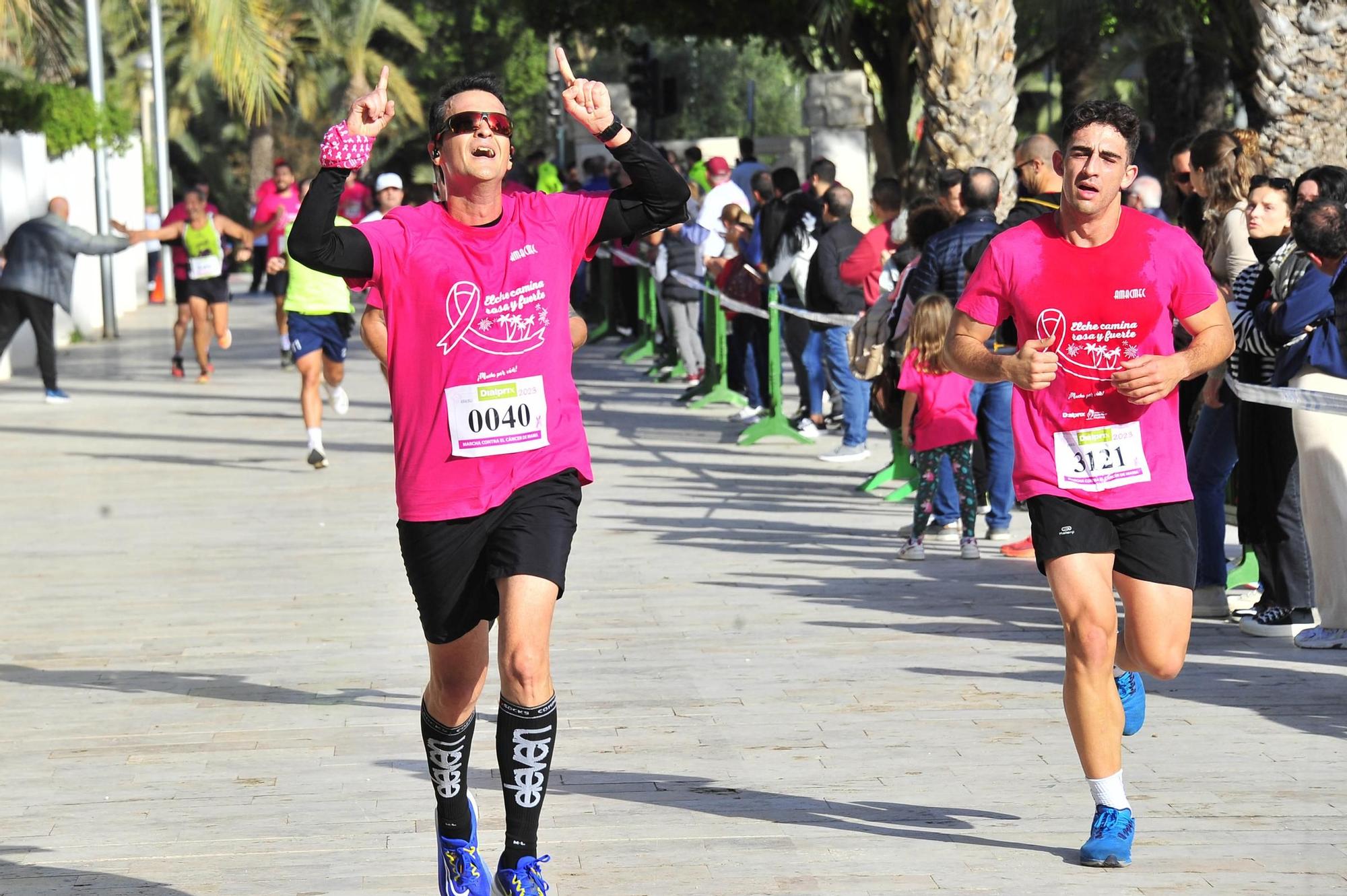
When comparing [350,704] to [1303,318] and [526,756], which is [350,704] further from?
[1303,318]

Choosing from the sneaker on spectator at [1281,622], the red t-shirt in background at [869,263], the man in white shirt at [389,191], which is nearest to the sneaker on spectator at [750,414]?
the red t-shirt in background at [869,263]

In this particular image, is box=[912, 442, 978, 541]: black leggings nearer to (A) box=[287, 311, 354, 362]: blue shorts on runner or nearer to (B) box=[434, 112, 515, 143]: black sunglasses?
(A) box=[287, 311, 354, 362]: blue shorts on runner

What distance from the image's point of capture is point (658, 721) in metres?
6.95

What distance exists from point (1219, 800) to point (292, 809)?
2667mm

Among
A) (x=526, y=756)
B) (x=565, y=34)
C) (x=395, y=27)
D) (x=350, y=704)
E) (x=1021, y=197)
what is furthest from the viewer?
(x=395, y=27)

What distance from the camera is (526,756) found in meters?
4.82

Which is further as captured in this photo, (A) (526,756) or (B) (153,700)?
(B) (153,700)

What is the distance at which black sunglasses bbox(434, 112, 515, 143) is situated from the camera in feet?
16.0

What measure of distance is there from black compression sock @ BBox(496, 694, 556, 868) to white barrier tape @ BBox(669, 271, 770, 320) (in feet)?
35.9

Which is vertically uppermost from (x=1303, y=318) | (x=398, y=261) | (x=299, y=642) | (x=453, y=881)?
(x=398, y=261)

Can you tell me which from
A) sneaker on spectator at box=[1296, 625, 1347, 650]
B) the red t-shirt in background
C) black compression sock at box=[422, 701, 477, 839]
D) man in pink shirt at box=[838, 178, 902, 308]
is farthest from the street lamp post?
black compression sock at box=[422, 701, 477, 839]

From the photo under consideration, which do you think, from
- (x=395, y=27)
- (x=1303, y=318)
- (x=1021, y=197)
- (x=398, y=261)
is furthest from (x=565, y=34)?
(x=398, y=261)

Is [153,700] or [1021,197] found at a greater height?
[1021,197]

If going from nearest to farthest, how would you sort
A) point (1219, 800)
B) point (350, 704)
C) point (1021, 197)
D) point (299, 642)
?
point (1219, 800)
point (350, 704)
point (299, 642)
point (1021, 197)
